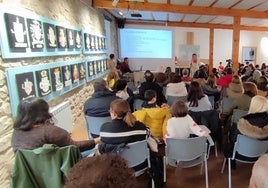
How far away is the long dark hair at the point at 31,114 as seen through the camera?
1656 millimetres

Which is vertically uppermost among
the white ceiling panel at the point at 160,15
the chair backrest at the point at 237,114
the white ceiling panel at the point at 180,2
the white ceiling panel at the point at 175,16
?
the white ceiling panel at the point at 160,15

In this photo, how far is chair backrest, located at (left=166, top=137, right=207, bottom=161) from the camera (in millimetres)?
2047

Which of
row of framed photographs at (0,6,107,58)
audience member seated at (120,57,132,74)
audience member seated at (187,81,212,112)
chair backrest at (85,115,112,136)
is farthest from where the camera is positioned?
audience member seated at (120,57,132,74)

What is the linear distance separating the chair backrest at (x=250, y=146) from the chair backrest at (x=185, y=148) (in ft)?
1.22

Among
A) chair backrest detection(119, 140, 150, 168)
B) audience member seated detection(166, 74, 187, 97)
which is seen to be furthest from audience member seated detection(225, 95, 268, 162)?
audience member seated detection(166, 74, 187, 97)

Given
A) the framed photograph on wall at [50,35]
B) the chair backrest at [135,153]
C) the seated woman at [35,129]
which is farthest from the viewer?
the framed photograph on wall at [50,35]

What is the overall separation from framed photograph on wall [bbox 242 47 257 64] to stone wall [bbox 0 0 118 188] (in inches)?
368

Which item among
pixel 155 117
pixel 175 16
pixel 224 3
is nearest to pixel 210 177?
pixel 155 117

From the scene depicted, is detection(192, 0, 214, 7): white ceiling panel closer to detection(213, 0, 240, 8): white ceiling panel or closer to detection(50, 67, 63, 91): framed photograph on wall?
detection(213, 0, 240, 8): white ceiling panel

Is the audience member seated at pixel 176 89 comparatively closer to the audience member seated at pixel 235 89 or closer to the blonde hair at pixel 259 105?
the audience member seated at pixel 235 89

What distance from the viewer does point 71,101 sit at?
13.2 feet

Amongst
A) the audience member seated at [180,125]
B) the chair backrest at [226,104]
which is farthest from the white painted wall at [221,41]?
the audience member seated at [180,125]

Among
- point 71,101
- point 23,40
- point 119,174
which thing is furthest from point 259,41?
point 119,174

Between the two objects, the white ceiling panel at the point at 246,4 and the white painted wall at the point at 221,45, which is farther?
the white painted wall at the point at 221,45
